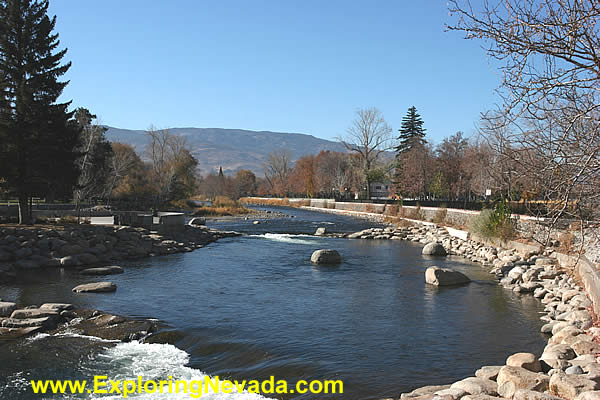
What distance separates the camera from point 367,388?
808cm

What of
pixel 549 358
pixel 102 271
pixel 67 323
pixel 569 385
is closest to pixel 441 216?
pixel 102 271

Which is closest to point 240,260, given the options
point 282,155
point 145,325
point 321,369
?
point 145,325

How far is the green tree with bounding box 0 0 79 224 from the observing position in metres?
24.0

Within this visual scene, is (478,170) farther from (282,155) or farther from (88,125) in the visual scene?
(282,155)

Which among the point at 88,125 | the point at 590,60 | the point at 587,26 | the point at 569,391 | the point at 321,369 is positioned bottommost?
the point at 321,369

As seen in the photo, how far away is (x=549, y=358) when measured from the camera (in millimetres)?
7754

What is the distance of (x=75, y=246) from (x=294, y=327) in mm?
14122

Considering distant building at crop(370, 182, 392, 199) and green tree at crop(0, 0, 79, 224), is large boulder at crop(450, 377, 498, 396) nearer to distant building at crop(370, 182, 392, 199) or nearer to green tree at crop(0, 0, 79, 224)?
green tree at crop(0, 0, 79, 224)

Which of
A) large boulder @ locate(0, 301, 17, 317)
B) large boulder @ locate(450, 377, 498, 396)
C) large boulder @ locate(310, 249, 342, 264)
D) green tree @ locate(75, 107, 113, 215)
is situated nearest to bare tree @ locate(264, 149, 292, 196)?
green tree @ locate(75, 107, 113, 215)

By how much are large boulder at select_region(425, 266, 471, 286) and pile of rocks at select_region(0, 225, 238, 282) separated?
46.1 ft

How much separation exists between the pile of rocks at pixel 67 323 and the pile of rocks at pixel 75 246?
20.9 ft

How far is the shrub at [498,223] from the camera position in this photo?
22453 mm

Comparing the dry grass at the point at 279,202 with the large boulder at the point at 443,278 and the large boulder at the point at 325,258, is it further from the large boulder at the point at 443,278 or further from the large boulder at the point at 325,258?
the large boulder at the point at 443,278

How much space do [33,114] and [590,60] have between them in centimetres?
2545
